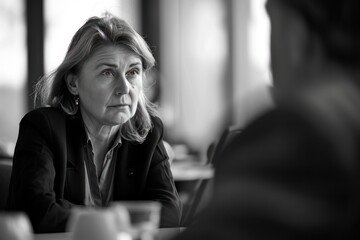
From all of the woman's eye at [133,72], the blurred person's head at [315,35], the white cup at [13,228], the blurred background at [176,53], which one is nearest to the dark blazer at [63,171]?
the woman's eye at [133,72]

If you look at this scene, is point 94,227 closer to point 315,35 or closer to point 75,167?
point 315,35

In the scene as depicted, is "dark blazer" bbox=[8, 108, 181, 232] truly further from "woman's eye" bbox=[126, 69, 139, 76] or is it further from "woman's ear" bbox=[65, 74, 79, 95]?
"woman's eye" bbox=[126, 69, 139, 76]

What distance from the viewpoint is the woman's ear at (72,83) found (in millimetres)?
2430

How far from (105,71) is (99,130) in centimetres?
21

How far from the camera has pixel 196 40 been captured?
28.0 feet

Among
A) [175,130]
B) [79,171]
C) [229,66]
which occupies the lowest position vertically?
[175,130]

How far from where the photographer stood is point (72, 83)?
2.44m

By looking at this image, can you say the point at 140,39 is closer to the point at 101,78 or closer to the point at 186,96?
the point at 101,78

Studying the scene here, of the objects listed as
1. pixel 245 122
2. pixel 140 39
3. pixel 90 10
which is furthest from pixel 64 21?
pixel 245 122

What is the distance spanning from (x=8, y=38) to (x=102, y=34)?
224 inches

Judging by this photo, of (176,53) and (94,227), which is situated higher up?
(94,227)

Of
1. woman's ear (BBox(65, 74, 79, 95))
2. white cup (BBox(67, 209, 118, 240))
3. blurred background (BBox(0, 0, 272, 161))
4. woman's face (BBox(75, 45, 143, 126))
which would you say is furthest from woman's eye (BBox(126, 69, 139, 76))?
blurred background (BBox(0, 0, 272, 161))

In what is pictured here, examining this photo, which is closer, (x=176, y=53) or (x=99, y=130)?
(x=99, y=130)

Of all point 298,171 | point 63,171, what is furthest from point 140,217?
point 63,171
